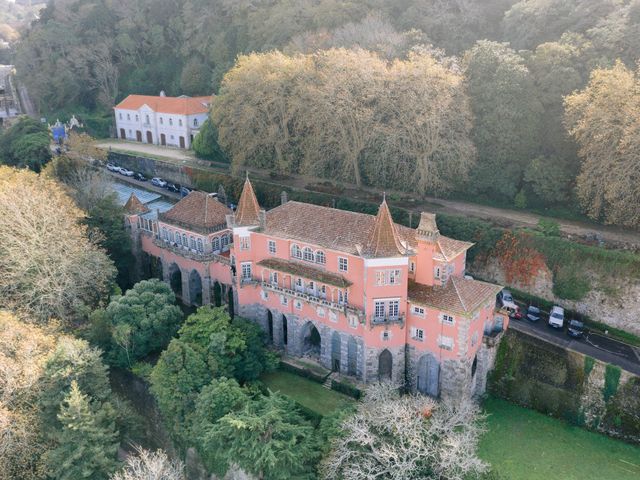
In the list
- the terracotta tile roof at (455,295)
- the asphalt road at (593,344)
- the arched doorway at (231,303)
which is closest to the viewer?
the terracotta tile roof at (455,295)

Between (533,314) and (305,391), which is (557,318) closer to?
(533,314)

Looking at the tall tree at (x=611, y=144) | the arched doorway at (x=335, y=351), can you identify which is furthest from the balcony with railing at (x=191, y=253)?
the tall tree at (x=611, y=144)

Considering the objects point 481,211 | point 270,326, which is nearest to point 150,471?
point 270,326

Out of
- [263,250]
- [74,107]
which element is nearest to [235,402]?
[263,250]

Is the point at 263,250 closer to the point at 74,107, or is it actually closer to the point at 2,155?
the point at 2,155

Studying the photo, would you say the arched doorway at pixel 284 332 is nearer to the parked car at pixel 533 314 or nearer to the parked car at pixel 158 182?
the parked car at pixel 533 314

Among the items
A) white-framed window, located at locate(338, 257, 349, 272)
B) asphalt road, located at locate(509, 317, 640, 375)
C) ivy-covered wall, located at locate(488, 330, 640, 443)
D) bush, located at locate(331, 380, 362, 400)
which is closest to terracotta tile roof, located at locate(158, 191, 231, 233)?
white-framed window, located at locate(338, 257, 349, 272)
